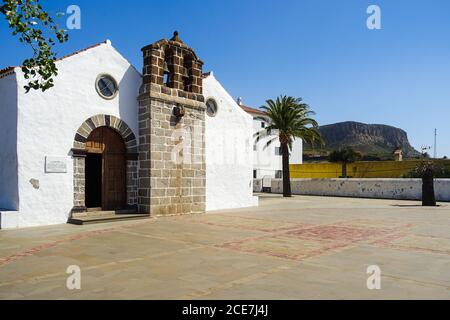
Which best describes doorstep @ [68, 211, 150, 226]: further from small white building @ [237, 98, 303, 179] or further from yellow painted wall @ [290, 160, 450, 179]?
small white building @ [237, 98, 303, 179]

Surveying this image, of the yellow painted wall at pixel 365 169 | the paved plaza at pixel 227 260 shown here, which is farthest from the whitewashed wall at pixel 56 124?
the yellow painted wall at pixel 365 169

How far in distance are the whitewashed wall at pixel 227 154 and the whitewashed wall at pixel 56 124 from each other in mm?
4856

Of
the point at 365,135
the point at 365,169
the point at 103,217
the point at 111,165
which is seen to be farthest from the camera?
the point at 365,135

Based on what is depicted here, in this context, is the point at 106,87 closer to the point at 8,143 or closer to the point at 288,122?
the point at 8,143

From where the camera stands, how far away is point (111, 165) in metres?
13.9

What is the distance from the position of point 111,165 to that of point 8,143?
11.2 ft

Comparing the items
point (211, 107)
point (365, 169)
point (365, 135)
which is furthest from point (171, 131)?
point (365, 135)

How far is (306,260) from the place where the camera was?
7031 mm

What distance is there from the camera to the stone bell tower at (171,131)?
1402cm

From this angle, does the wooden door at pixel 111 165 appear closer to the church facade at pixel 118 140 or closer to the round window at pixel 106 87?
the church facade at pixel 118 140

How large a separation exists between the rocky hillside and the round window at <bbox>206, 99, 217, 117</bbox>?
9449 cm

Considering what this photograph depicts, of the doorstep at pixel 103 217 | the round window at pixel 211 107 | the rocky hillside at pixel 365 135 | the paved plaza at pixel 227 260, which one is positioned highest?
the rocky hillside at pixel 365 135

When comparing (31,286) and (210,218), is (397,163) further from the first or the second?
(31,286)

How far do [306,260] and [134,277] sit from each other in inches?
124
